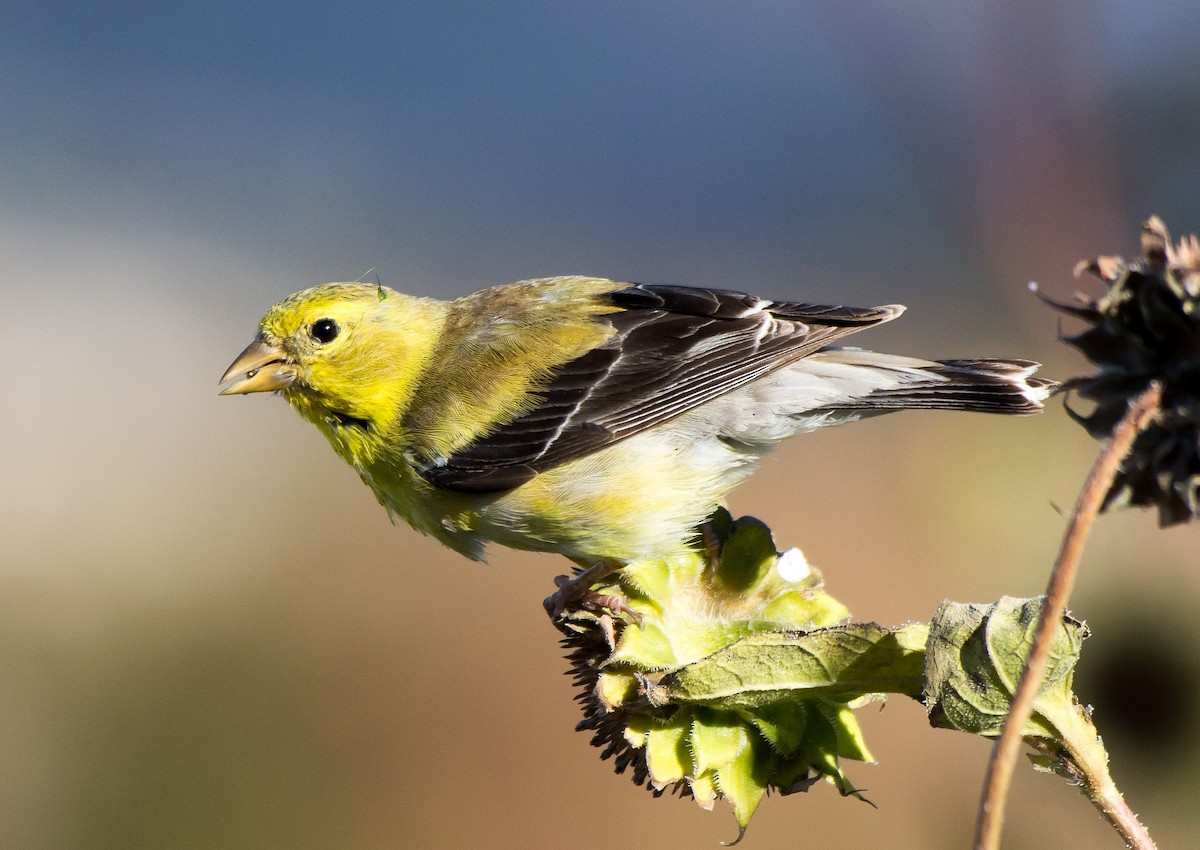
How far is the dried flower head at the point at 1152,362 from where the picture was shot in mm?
1018

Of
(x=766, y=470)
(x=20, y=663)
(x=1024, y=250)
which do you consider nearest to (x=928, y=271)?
(x=1024, y=250)

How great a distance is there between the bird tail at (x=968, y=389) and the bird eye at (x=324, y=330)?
1622 mm

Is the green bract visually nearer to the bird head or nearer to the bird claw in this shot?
the bird claw

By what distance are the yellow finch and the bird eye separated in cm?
1

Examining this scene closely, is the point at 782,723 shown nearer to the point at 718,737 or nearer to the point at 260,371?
the point at 718,737

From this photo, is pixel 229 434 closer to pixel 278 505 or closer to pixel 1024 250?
pixel 278 505

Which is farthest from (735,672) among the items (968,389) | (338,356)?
(338,356)

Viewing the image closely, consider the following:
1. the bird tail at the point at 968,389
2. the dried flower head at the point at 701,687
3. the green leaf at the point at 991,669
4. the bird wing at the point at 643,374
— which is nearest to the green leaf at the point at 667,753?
the dried flower head at the point at 701,687

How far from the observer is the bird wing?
9.59 feet

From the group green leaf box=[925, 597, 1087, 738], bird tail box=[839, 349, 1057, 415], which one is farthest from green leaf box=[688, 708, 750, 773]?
bird tail box=[839, 349, 1057, 415]

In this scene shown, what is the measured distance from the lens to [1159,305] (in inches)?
41.2

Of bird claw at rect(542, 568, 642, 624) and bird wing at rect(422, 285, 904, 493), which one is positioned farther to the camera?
bird wing at rect(422, 285, 904, 493)

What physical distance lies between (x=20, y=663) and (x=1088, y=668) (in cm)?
578

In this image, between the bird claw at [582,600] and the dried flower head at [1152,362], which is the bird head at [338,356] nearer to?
the bird claw at [582,600]
